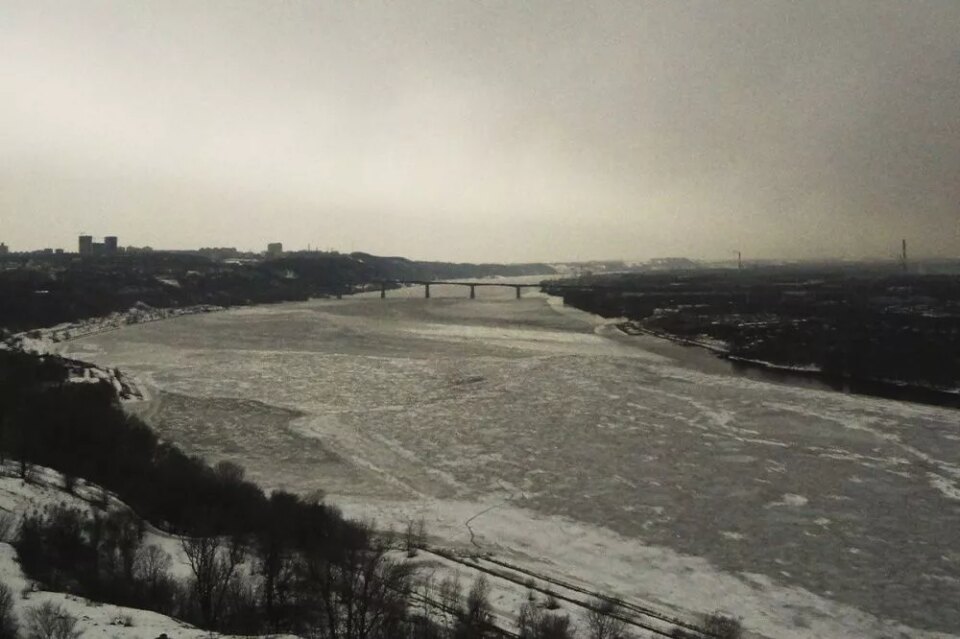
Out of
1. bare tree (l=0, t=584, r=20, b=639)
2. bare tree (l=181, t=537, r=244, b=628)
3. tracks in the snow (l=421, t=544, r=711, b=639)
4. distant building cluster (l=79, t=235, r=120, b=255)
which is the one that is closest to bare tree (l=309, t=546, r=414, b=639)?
bare tree (l=181, t=537, r=244, b=628)

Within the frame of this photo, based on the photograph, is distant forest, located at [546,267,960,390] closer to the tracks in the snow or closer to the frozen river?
the frozen river

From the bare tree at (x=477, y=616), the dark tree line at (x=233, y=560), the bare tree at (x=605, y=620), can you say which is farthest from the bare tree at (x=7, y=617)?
the bare tree at (x=605, y=620)

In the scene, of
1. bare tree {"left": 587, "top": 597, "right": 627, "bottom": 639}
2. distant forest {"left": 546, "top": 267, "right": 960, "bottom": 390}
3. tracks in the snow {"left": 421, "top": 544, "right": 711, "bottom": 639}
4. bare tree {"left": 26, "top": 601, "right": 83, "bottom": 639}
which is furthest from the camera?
distant forest {"left": 546, "top": 267, "right": 960, "bottom": 390}

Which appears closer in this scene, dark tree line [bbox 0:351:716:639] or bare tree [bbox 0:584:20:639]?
bare tree [bbox 0:584:20:639]

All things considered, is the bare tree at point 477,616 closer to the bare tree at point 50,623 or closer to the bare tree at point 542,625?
the bare tree at point 542,625

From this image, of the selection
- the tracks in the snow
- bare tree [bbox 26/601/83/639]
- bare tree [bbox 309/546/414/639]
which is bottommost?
the tracks in the snow

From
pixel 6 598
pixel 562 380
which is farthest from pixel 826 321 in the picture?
pixel 6 598

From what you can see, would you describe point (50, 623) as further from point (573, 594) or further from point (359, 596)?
point (573, 594)
